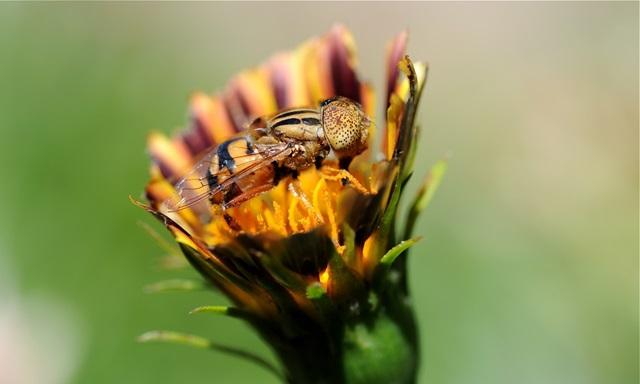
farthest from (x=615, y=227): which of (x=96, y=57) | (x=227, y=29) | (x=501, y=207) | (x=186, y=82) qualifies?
(x=227, y=29)

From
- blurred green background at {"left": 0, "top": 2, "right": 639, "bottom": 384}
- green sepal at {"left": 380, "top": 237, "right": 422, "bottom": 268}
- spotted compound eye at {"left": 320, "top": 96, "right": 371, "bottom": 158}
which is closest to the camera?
green sepal at {"left": 380, "top": 237, "right": 422, "bottom": 268}

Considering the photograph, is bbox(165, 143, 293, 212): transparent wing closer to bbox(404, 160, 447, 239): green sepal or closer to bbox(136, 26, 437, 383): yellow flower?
bbox(136, 26, 437, 383): yellow flower

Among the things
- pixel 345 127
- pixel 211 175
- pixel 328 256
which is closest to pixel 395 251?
pixel 328 256

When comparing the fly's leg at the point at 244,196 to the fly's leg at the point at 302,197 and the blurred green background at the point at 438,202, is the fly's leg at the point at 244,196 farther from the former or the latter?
the blurred green background at the point at 438,202

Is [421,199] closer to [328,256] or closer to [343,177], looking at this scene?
[343,177]

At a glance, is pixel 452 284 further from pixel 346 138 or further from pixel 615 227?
pixel 346 138

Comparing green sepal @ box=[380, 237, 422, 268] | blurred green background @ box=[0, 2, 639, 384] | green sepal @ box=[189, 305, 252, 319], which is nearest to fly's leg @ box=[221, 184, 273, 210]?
green sepal @ box=[189, 305, 252, 319]

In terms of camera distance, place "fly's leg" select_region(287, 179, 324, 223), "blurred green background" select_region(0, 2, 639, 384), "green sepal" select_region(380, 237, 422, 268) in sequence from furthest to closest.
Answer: "blurred green background" select_region(0, 2, 639, 384), "fly's leg" select_region(287, 179, 324, 223), "green sepal" select_region(380, 237, 422, 268)
